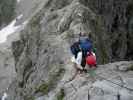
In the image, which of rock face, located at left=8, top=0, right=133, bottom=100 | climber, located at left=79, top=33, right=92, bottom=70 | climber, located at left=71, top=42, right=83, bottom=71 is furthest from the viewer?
climber, located at left=71, top=42, right=83, bottom=71

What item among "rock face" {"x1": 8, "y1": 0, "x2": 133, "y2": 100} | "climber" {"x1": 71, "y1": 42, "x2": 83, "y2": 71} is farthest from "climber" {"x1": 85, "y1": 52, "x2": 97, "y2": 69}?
"rock face" {"x1": 8, "y1": 0, "x2": 133, "y2": 100}

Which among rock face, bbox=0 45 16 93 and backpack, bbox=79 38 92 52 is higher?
backpack, bbox=79 38 92 52

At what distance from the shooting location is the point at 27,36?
33094mm

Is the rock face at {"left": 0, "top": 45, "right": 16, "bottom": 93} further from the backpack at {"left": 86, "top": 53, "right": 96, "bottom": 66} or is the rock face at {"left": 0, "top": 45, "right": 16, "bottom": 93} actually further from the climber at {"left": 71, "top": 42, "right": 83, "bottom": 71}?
the backpack at {"left": 86, "top": 53, "right": 96, "bottom": 66}

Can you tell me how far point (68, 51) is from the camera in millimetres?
24547

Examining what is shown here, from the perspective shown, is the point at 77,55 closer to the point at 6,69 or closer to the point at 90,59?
the point at 90,59

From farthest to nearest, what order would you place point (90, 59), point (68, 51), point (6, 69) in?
1. point (6, 69)
2. point (68, 51)
3. point (90, 59)

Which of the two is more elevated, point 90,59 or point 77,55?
point 77,55

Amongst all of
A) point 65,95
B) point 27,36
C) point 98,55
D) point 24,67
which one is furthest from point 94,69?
point 27,36

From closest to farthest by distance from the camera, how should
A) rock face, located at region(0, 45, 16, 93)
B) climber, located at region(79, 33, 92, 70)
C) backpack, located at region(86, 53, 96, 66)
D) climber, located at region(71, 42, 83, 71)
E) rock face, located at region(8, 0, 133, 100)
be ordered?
rock face, located at region(8, 0, 133, 100) < backpack, located at region(86, 53, 96, 66) < climber, located at region(79, 33, 92, 70) < climber, located at region(71, 42, 83, 71) < rock face, located at region(0, 45, 16, 93)

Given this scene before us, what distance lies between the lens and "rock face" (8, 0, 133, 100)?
19781 millimetres

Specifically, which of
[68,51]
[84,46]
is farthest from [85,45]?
[68,51]

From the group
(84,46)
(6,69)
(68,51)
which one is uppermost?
(84,46)

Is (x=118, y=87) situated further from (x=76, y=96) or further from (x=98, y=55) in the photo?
(x=98, y=55)
